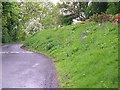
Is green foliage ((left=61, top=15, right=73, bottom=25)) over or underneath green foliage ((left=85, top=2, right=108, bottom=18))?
underneath

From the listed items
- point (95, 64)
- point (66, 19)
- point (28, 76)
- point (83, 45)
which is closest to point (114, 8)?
point (83, 45)

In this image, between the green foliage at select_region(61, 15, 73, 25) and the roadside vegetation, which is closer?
the roadside vegetation

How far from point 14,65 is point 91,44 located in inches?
169

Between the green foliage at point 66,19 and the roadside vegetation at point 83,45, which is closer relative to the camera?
the roadside vegetation at point 83,45

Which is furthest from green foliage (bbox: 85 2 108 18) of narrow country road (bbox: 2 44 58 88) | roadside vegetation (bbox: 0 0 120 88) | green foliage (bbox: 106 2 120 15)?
narrow country road (bbox: 2 44 58 88)

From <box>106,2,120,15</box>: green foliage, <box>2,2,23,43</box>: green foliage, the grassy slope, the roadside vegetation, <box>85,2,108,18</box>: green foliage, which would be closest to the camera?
the grassy slope

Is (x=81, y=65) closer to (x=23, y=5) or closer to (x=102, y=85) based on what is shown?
(x=102, y=85)

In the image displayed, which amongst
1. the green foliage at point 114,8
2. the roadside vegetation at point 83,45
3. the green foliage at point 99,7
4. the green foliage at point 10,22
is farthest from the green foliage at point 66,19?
the green foliage at point 114,8

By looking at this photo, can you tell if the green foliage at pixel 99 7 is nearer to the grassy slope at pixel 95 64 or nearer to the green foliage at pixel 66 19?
the green foliage at pixel 66 19

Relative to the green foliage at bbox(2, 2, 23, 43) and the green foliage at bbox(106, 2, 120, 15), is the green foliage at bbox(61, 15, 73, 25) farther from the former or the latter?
the green foliage at bbox(106, 2, 120, 15)

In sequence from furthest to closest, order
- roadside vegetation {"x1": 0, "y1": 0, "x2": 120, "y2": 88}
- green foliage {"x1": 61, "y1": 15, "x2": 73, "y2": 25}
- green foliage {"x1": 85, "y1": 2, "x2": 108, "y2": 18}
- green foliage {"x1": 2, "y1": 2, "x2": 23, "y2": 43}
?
green foliage {"x1": 61, "y1": 15, "x2": 73, "y2": 25} < green foliage {"x1": 2, "y1": 2, "x2": 23, "y2": 43} < green foliage {"x1": 85, "y1": 2, "x2": 108, "y2": 18} < roadside vegetation {"x1": 0, "y1": 0, "x2": 120, "y2": 88}

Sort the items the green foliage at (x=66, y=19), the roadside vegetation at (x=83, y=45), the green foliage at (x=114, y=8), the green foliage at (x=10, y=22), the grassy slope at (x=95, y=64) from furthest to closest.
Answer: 1. the green foliage at (x=66, y=19)
2. the green foliage at (x=10, y=22)
3. the green foliage at (x=114, y=8)
4. the roadside vegetation at (x=83, y=45)
5. the grassy slope at (x=95, y=64)

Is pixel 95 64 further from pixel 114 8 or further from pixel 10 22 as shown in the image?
pixel 10 22

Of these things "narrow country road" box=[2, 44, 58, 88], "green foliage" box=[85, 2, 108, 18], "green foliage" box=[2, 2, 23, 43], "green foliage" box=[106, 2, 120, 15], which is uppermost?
"green foliage" box=[106, 2, 120, 15]
